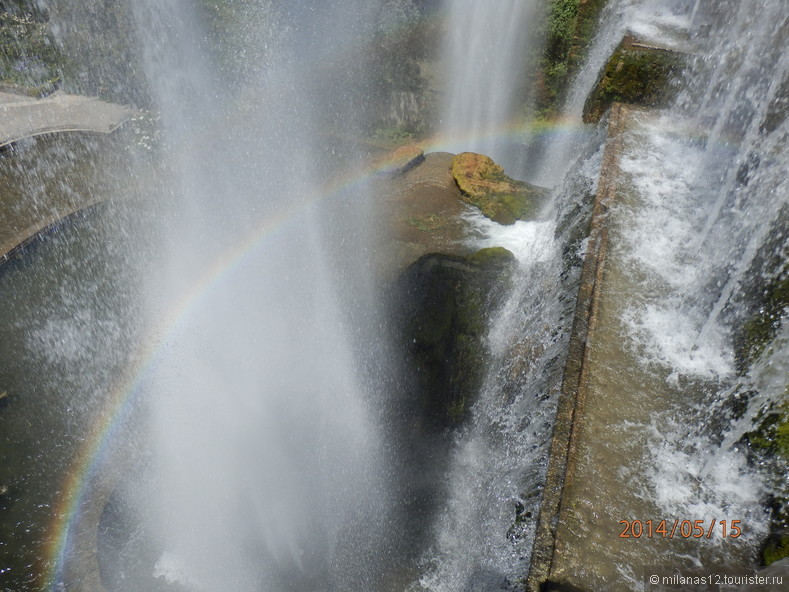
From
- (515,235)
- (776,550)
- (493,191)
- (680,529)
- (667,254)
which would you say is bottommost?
(515,235)

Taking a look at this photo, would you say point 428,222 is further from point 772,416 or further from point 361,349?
point 772,416

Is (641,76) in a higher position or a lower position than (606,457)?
higher

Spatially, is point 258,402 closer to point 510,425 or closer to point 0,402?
point 0,402

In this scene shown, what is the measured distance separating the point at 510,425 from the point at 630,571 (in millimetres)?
1883

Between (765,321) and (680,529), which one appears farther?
(765,321)

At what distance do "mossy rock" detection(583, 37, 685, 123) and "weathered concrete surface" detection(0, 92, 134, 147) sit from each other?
12475 millimetres

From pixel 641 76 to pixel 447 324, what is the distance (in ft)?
15.3

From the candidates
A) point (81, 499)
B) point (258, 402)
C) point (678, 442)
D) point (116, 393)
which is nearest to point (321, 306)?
point (258, 402)

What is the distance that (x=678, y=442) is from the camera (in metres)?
3.78

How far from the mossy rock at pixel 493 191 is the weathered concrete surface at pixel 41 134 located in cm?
795

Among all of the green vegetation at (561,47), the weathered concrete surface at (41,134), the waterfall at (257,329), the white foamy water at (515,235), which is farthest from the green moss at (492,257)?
the weathered concrete surface at (41,134)

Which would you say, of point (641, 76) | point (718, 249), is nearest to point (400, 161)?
point (641, 76)

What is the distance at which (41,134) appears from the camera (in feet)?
41.2

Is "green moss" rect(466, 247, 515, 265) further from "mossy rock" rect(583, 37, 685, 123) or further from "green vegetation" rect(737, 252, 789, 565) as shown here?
"green vegetation" rect(737, 252, 789, 565)
